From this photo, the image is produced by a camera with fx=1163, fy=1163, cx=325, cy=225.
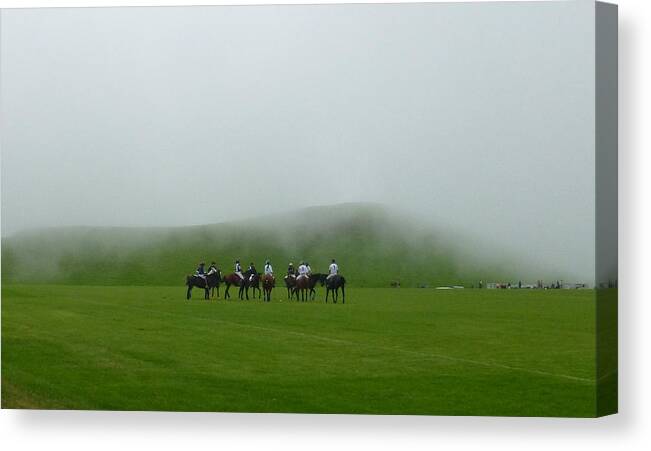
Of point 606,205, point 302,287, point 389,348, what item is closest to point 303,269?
point 302,287

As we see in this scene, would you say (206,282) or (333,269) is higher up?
(333,269)

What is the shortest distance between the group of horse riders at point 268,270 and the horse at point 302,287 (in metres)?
0.07

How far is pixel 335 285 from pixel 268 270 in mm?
1038

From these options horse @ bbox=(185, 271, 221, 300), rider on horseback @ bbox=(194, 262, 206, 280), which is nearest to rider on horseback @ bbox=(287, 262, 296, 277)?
horse @ bbox=(185, 271, 221, 300)

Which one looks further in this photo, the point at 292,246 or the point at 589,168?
the point at 292,246

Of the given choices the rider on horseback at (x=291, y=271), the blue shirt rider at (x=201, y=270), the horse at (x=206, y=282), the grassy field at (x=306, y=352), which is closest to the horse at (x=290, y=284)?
the rider on horseback at (x=291, y=271)

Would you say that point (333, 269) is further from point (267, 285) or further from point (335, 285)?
point (267, 285)

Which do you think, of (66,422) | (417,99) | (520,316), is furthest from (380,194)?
(66,422)

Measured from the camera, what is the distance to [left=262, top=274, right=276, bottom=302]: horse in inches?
692

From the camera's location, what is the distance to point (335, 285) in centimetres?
1744

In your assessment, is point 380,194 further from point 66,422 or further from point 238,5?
point 66,422

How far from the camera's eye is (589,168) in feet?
52.7

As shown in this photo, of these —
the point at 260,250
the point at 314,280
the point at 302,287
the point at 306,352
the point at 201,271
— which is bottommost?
the point at 306,352

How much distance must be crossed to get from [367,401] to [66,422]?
14.5 ft
